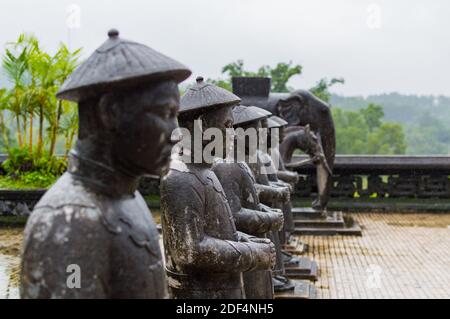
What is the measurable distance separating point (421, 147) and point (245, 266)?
2705 inches

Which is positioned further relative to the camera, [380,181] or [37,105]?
[380,181]

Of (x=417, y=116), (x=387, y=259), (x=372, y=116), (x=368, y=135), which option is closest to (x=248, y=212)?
(x=387, y=259)

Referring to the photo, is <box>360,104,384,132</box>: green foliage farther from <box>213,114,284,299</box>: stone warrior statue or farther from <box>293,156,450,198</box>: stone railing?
<box>213,114,284,299</box>: stone warrior statue

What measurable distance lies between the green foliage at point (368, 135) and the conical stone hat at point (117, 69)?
39.0 meters

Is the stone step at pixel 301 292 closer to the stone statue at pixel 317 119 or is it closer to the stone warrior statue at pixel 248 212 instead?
the stone warrior statue at pixel 248 212

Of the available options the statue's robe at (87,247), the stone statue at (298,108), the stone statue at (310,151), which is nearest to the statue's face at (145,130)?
the statue's robe at (87,247)

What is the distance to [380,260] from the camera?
33.4 feet

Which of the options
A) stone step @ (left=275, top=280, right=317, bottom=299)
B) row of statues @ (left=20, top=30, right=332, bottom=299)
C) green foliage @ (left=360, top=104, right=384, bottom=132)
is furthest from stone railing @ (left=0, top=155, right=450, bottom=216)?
green foliage @ (left=360, top=104, right=384, bottom=132)

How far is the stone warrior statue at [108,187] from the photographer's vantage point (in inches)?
103

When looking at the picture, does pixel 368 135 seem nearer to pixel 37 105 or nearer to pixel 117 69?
pixel 37 105

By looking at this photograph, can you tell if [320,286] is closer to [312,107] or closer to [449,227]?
[312,107]

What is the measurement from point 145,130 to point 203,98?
162cm

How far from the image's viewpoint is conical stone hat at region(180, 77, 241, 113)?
4.30 metres

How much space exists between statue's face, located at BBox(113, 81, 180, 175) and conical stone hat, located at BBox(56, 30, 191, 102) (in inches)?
2.4
